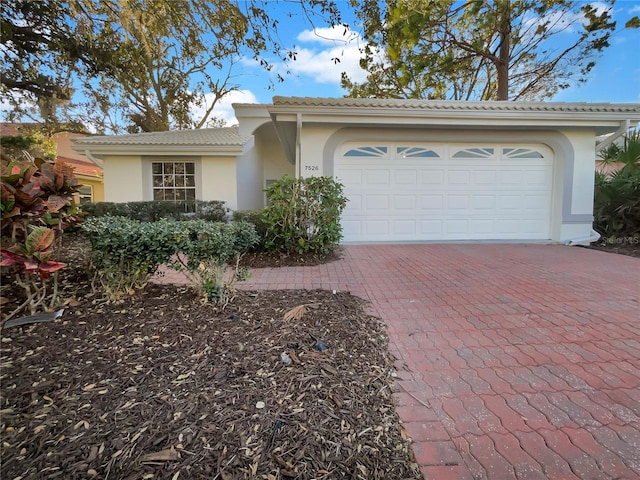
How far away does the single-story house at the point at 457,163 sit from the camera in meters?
7.54

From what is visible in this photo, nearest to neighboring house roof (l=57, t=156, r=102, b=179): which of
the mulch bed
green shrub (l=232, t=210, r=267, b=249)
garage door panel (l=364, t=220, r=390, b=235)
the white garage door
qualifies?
green shrub (l=232, t=210, r=267, b=249)

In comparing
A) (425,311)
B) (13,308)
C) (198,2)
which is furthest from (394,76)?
(13,308)

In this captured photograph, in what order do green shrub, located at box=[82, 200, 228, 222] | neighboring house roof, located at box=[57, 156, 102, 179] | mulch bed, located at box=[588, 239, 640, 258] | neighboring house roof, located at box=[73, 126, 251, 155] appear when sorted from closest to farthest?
1. mulch bed, located at box=[588, 239, 640, 258]
2. green shrub, located at box=[82, 200, 228, 222]
3. neighboring house roof, located at box=[73, 126, 251, 155]
4. neighboring house roof, located at box=[57, 156, 102, 179]

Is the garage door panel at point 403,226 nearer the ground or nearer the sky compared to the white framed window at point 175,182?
nearer the ground

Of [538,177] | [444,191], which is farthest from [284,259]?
[538,177]

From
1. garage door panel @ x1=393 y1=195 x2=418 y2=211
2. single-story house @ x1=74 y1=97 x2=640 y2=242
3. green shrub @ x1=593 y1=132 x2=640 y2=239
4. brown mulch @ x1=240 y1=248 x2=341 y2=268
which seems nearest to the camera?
brown mulch @ x1=240 y1=248 x2=341 y2=268

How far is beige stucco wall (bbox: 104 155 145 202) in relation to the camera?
10.3m

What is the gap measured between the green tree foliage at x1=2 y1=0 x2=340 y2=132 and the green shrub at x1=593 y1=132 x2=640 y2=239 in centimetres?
836

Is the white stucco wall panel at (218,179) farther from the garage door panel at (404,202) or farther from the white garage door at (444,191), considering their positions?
the garage door panel at (404,202)

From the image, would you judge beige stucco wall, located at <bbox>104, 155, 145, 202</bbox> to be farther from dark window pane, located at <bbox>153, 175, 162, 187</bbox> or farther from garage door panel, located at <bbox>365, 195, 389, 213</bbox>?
garage door panel, located at <bbox>365, 195, 389, 213</bbox>

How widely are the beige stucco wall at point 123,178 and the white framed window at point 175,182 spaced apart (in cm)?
50

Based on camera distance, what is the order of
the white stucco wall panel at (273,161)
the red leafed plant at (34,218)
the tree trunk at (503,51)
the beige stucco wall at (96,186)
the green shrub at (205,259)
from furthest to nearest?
the beige stucco wall at (96,186), the white stucco wall panel at (273,161), the tree trunk at (503,51), the green shrub at (205,259), the red leafed plant at (34,218)

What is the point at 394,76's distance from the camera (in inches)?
622

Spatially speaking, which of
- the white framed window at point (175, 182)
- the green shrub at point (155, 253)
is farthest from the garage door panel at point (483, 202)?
the white framed window at point (175, 182)
